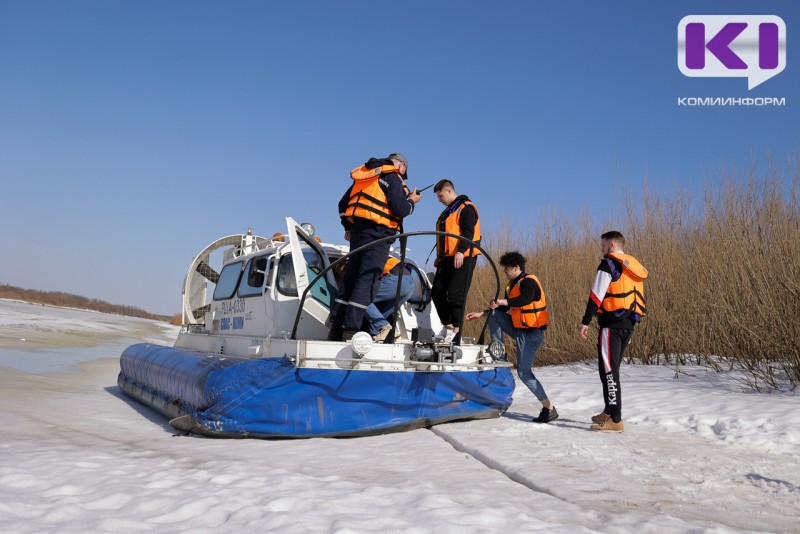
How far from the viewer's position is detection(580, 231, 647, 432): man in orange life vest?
5070mm

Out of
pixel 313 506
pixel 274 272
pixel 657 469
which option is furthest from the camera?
pixel 274 272

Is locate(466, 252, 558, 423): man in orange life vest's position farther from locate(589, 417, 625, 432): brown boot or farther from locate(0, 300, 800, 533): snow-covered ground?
locate(589, 417, 625, 432): brown boot

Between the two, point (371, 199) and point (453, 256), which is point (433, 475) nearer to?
point (371, 199)

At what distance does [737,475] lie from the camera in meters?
3.70

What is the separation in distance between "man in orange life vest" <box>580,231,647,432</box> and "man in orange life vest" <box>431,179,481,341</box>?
1098 mm

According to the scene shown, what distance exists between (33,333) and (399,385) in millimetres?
16837

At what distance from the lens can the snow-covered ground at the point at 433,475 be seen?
8.89 ft

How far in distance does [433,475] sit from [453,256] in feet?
8.15

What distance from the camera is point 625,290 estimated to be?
5090 mm

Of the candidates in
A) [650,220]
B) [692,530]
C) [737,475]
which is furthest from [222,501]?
[650,220]

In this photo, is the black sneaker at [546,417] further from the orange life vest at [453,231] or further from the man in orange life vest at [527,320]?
the orange life vest at [453,231]

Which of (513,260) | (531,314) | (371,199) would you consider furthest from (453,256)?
(371,199)

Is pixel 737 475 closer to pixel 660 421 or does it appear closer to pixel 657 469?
pixel 657 469

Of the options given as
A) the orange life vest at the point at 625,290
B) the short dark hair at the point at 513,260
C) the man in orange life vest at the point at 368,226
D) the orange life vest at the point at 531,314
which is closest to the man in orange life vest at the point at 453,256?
the short dark hair at the point at 513,260
